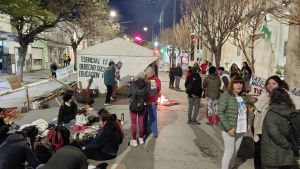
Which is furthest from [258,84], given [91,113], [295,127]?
[295,127]

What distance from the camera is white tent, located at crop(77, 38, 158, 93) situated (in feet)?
37.0

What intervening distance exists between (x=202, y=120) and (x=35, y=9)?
12038mm

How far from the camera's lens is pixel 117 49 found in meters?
11.4

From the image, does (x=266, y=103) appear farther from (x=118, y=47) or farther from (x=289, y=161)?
(x=118, y=47)

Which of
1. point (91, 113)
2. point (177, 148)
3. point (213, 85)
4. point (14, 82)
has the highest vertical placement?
point (213, 85)

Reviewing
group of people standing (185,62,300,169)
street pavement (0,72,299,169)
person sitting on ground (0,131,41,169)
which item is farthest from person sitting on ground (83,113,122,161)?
group of people standing (185,62,300,169)

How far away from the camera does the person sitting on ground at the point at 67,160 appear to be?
8.36 ft

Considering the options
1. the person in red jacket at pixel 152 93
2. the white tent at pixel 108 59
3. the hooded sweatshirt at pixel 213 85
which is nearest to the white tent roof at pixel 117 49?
the white tent at pixel 108 59

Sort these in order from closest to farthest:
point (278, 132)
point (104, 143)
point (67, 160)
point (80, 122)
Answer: point (67, 160) < point (278, 132) < point (104, 143) < point (80, 122)

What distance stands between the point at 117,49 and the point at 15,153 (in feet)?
28.7

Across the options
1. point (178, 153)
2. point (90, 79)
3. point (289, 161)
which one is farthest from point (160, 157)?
point (90, 79)

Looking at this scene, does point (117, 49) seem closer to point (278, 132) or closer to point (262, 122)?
point (262, 122)

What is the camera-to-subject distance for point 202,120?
759 centimetres

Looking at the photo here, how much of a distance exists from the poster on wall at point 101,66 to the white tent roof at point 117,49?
189 mm
